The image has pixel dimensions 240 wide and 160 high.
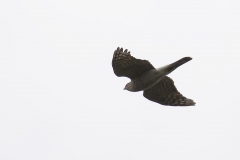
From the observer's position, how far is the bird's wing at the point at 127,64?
15.2m

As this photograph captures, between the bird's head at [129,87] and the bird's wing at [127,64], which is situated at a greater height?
the bird's wing at [127,64]

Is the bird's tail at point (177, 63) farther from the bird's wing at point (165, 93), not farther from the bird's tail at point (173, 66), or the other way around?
the bird's wing at point (165, 93)

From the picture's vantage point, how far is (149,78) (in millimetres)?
15258

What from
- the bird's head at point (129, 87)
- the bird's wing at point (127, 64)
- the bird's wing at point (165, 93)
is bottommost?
the bird's wing at point (165, 93)

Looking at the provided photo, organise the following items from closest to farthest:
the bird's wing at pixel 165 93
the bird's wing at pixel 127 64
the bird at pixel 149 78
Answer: the bird at pixel 149 78
the bird's wing at pixel 127 64
the bird's wing at pixel 165 93

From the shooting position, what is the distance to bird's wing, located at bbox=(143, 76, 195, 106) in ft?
52.9

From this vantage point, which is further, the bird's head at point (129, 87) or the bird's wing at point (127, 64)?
the bird's head at point (129, 87)

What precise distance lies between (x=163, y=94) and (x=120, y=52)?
2.54m

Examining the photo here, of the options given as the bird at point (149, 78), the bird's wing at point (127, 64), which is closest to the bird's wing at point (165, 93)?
the bird at point (149, 78)

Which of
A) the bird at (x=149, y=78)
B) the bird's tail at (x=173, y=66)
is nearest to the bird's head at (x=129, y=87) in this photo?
the bird at (x=149, y=78)

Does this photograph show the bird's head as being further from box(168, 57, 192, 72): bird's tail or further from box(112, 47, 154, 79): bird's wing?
box(168, 57, 192, 72): bird's tail

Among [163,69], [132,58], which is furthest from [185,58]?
[132,58]

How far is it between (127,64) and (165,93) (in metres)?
2.12

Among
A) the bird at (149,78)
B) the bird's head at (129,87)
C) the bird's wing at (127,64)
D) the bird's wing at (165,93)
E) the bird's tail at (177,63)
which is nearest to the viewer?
the bird's tail at (177,63)
